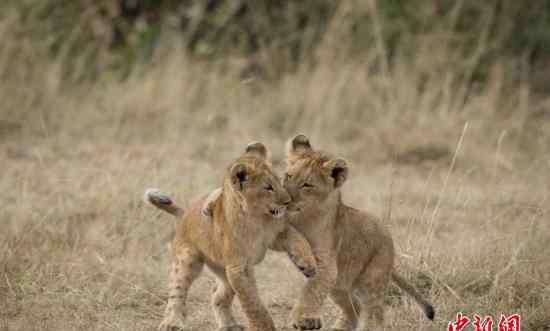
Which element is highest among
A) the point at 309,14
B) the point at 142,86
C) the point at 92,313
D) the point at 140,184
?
the point at 309,14

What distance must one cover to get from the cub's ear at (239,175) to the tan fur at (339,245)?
0.97ft

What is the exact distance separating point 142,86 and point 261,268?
461cm

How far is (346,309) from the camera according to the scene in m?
5.73

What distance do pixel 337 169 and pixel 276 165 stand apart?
13.9 ft

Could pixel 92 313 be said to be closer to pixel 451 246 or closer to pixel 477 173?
pixel 451 246

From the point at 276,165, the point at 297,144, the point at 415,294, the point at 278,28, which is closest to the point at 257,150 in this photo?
the point at 297,144

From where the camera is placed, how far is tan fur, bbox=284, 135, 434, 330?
17.6 ft

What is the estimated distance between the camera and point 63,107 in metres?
10.9

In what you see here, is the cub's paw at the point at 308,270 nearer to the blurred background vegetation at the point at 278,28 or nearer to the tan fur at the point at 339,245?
the tan fur at the point at 339,245

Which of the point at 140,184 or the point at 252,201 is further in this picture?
the point at 140,184

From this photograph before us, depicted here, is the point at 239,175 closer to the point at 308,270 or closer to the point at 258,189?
the point at 258,189

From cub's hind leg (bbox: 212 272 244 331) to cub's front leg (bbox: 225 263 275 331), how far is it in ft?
1.58

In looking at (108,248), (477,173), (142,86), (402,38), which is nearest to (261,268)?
(108,248)

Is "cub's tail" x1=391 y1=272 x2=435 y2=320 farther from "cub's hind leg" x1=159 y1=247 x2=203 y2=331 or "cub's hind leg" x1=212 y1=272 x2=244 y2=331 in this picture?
"cub's hind leg" x1=159 y1=247 x2=203 y2=331
